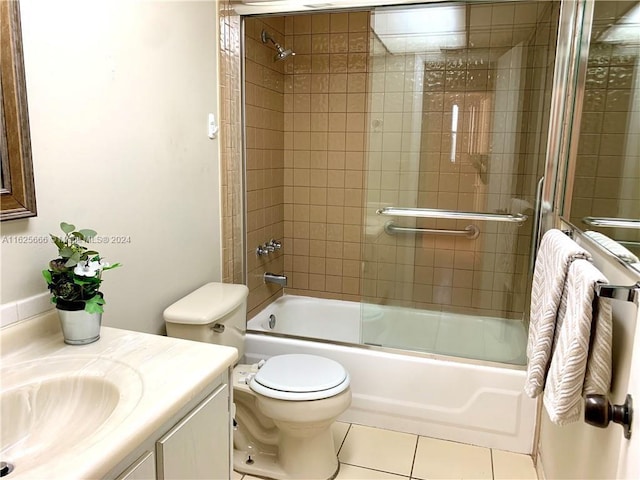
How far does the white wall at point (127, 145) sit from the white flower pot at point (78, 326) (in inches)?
5.4

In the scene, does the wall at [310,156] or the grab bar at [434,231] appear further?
the wall at [310,156]

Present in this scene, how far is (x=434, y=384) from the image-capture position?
2188mm

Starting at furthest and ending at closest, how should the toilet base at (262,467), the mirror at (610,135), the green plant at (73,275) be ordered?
the toilet base at (262,467) → the mirror at (610,135) → the green plant at (73,275)

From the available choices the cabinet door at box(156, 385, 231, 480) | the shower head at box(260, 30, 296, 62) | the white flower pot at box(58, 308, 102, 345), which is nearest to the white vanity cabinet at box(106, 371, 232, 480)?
the cabinet door at box(156, 385, 231, 480)

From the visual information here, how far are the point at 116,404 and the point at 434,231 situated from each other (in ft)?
6.59

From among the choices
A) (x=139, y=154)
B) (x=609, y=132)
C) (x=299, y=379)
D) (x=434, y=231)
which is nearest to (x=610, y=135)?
(x=609, y=132)

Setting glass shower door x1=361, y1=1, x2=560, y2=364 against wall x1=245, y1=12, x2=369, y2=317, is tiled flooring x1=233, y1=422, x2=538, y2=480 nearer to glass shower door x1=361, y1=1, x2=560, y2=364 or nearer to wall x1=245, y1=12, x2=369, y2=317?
glass shower door x1=361, y1=1, x2=560, y2=364

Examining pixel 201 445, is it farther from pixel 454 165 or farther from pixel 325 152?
pixel 325 152

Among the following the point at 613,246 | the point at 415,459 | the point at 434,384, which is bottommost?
the point at 415,459

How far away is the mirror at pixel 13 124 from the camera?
115 cm

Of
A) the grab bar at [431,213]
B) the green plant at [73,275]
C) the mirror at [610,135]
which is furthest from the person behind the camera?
the grab bar at [431,213]

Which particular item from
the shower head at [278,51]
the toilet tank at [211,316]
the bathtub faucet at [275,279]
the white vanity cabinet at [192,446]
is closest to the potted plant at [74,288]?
the white vanity cabinet at [192,446]

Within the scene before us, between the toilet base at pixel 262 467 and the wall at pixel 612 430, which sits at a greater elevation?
the wall at pixel 612 430

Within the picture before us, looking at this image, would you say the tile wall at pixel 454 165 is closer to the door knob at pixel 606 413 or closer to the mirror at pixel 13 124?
the door knob at pixel 606 413
